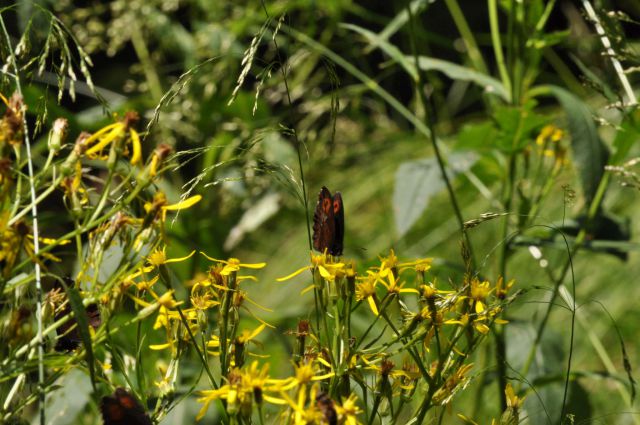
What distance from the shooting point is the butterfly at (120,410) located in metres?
0.56

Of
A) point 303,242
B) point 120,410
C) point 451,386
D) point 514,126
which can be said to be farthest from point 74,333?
point 303,242

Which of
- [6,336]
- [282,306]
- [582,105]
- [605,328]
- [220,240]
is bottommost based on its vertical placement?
[605,328]

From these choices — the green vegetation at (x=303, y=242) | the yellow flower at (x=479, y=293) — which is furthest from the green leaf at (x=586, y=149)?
the yellow flower at (x=479, y=293)

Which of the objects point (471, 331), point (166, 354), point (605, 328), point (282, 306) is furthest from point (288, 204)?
point (471, 331)

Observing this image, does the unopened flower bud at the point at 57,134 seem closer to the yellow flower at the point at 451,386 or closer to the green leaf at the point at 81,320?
the green leaf at the point at 81,320

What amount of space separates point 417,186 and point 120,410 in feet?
2.81

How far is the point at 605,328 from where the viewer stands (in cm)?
232

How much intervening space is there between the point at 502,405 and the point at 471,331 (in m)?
0.45

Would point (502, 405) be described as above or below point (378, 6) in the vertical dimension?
above

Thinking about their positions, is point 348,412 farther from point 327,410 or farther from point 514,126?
point 514,126

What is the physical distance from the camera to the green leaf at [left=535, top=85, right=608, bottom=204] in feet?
4.00

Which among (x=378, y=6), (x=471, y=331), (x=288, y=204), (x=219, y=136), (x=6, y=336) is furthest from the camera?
(x=378, y=6)

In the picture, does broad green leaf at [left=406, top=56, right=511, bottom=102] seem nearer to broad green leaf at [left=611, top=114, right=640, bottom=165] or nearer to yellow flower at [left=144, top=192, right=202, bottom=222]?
broad green leaf at [left=611, top=114, right=640, bottom=165]

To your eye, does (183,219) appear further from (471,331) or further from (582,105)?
(471,331)
